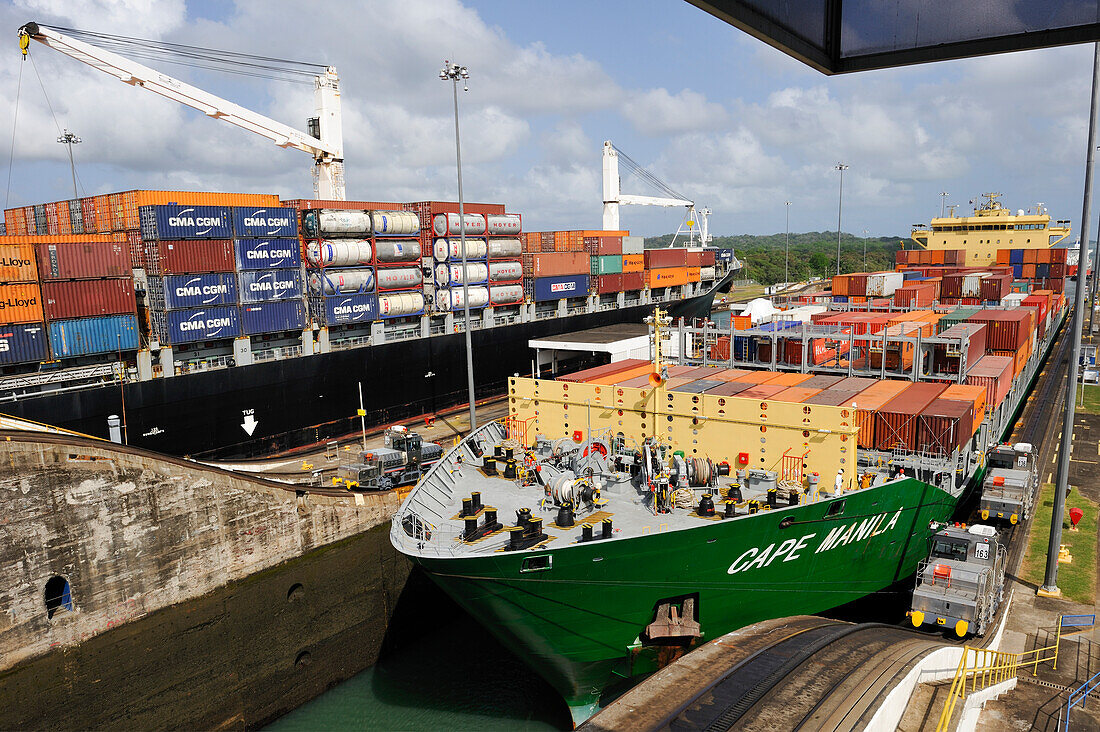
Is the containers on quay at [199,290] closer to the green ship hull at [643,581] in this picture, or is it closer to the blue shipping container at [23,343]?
the blue shipping container at [23,343]

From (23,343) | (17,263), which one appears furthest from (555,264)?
(23,343)

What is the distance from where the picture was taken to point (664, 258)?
6750cm

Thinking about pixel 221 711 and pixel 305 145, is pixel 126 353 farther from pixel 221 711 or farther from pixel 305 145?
pixel 305 145

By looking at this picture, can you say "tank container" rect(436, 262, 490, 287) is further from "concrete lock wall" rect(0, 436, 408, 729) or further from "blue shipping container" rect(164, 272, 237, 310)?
"concrete lock wall" rect(0, 436, 408, 729)

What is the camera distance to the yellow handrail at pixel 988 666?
12938 millimetres

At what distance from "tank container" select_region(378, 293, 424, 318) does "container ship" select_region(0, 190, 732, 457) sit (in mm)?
88

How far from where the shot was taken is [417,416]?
4066 centimetres

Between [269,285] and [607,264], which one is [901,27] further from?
[607,264]

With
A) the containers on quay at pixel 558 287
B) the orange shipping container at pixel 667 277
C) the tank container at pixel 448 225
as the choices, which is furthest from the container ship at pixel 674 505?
the orange shipping container at pixel 667 277

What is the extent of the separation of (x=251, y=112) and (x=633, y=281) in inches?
1352

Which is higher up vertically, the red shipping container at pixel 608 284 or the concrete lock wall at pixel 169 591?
the red shipping container at pixel 608 284

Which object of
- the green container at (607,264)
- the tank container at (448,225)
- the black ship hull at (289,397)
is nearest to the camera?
the black ship hull at (289,397)

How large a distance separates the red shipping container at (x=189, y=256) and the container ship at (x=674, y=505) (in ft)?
54.6

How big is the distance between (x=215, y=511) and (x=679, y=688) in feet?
46.1
